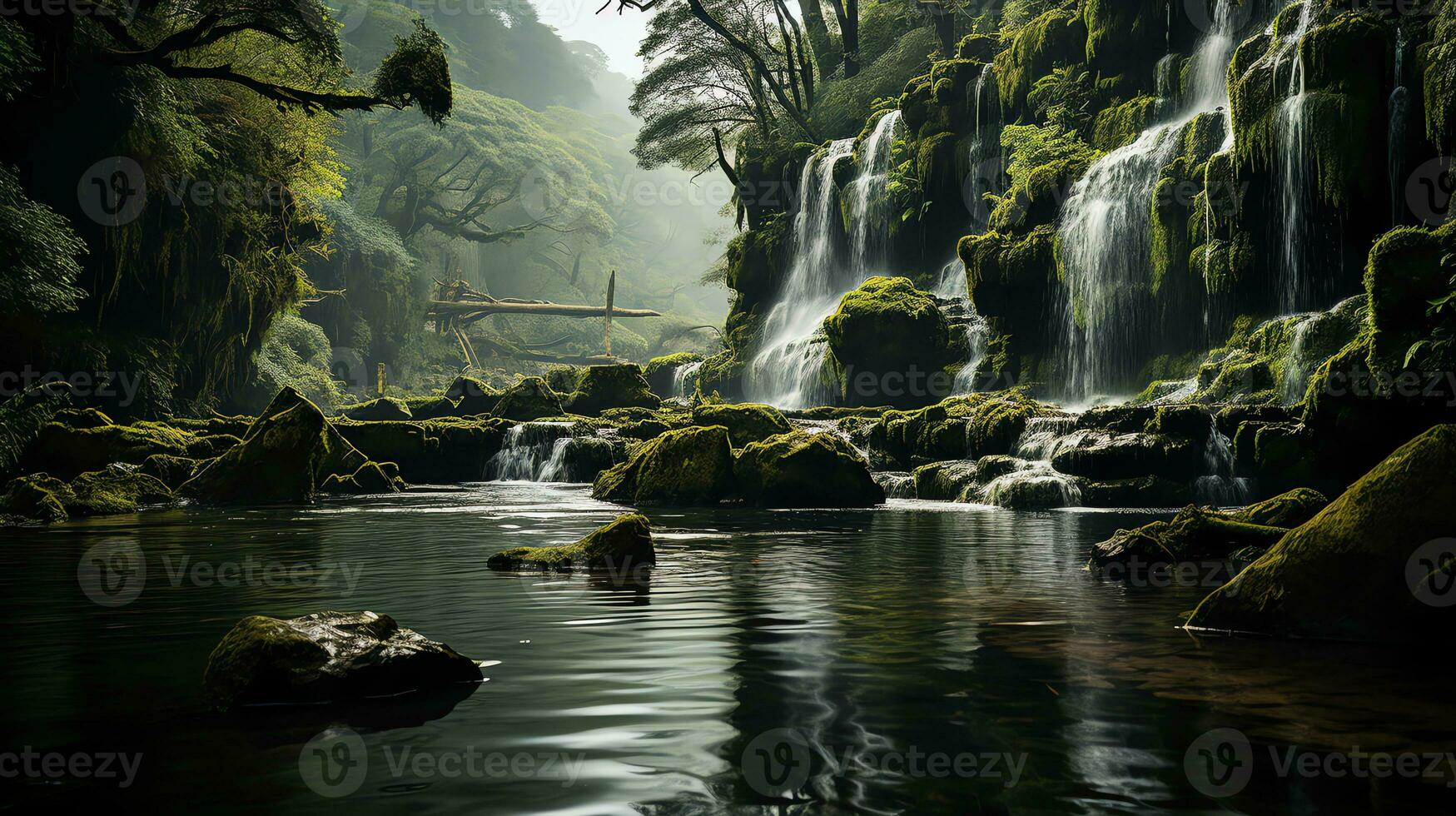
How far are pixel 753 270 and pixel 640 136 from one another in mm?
10684

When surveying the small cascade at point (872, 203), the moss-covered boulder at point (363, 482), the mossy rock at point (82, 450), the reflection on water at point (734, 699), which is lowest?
the reflection on water at point (734, 699)

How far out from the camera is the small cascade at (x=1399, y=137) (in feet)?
63.1

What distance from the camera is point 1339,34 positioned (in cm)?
2017

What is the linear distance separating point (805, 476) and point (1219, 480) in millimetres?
6512

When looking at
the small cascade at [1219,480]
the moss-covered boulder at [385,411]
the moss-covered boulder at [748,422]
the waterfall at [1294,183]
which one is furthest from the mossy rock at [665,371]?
the small cascade at [1219,480]

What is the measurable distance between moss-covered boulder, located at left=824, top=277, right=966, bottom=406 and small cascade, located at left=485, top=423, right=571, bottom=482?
29.1 ft

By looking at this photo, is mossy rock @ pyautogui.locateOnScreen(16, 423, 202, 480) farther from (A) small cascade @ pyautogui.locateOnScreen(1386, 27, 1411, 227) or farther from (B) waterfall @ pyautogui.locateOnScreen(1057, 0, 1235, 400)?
(A) small cascade @ pyautogui.locateOnScreen(1386, 27, 1411, 227)

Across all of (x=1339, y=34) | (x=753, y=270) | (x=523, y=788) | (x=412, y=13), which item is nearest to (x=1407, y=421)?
(x=1339, y=34)

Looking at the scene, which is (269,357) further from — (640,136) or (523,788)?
(523,788)

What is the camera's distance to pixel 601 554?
8.91m

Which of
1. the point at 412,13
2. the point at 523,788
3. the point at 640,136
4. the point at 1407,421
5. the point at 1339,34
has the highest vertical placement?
the point at 412,13

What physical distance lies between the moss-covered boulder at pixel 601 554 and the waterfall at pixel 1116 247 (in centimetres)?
2029

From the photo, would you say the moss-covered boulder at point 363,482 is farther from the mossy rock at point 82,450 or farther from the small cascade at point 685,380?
the small cascade at point 685,380

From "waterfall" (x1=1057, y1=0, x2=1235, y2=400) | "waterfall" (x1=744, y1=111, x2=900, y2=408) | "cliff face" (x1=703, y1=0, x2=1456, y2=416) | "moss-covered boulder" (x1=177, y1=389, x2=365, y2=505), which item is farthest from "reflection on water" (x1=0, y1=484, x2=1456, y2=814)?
"waterfall" (x1=744, y1=111, x2=900, y2=408)
